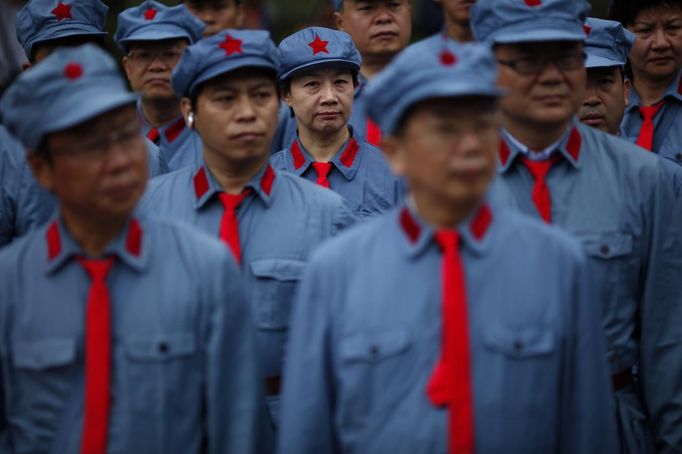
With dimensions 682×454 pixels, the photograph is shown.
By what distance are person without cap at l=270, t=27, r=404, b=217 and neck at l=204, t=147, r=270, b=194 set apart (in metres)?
1.33

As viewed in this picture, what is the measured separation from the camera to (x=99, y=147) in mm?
3900

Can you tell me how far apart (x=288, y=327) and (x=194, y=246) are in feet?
3.23

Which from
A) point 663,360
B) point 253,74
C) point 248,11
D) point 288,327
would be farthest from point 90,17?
point 248,11

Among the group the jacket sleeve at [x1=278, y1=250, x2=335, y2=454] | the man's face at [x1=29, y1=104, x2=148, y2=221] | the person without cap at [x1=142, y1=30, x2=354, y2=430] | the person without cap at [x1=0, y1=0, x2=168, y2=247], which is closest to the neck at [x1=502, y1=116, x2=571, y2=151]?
the person without cap at [x1=142, y1=30, x2=354, y2=430]

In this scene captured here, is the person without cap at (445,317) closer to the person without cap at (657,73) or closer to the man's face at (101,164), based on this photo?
the man's face at (101,164)

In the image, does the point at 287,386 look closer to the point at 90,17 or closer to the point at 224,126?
the point at 224,126

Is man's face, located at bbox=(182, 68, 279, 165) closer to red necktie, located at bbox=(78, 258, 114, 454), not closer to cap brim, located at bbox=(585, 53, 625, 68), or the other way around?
red necktie, located at bbox=(78, 258, 114, 454)

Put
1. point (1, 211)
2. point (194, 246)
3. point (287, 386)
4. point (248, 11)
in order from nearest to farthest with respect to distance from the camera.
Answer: point (287, 386)
point (194, 246)
point (1, 211)
point (248, 11)

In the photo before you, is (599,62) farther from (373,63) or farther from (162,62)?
(162,62)

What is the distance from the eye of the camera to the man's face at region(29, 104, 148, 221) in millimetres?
3898

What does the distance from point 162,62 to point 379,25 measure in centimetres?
138

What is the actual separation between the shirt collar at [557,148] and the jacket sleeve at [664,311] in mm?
338

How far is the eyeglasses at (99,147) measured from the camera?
3898 mm

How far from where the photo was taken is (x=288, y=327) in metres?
4.93
